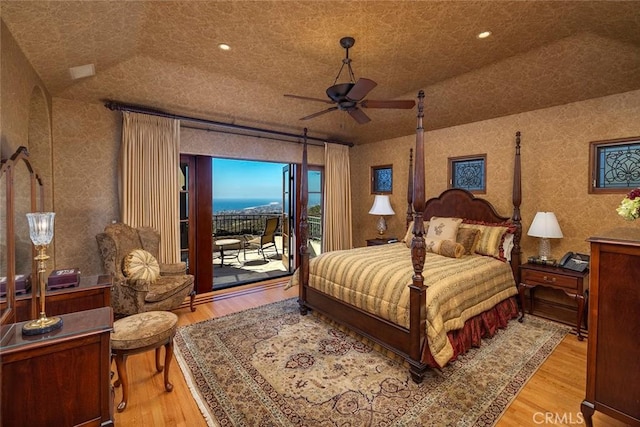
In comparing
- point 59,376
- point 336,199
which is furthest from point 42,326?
point 336,199

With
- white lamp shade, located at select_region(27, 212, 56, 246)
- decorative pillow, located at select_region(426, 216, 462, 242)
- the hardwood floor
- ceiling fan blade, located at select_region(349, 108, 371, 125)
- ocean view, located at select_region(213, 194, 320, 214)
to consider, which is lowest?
the hardwood floor

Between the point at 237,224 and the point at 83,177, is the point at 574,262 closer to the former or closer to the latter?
the point at 83,177

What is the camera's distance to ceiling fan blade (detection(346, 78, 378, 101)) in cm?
224

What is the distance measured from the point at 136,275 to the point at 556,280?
14.8 feet

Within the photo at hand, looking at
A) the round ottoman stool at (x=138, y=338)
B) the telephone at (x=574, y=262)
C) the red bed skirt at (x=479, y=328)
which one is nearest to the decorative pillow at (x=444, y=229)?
the red bed skirt at (x=479, y=328)

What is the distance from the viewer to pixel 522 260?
12.3 feet

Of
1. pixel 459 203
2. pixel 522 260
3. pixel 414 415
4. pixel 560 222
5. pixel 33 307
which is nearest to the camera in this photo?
pixel 33 307

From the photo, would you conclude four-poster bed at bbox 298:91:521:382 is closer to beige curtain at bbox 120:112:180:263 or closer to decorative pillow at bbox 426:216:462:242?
decorative pillow at bbox 426:216:462:242

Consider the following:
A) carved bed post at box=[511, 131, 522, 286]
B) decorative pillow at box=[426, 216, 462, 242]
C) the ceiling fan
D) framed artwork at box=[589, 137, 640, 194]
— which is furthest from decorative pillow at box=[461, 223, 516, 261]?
the ceiling fan

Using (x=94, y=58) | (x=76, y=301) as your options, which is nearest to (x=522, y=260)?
(x=76, y=301)

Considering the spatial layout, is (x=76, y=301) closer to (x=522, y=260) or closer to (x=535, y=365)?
(x=535, y=365)

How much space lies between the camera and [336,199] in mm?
5691

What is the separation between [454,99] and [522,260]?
233 centimetres

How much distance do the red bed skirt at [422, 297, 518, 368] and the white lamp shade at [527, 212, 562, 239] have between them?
829mm
